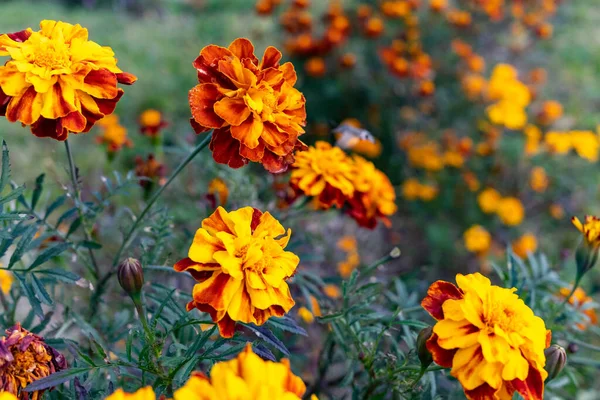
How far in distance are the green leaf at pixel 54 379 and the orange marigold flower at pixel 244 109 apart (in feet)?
1.11

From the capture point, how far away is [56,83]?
2.58ft

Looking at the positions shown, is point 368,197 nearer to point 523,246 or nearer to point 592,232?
point 592,232

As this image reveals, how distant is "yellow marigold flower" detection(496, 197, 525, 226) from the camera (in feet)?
8.71

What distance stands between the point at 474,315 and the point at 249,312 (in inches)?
11.3

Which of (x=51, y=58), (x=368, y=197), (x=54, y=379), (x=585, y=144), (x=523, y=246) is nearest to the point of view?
(x=54, y=379)

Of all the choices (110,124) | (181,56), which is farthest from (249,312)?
(181,56)

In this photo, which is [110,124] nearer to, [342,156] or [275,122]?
[342,156]

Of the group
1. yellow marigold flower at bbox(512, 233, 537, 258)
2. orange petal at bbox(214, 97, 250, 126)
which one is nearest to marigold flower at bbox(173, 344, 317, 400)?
orange petal at bbox(214, 97, 250, 126)

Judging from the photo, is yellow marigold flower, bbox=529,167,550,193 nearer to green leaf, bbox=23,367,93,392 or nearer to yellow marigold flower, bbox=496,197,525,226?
yellow marigold flower, bbox=496,197,525,226

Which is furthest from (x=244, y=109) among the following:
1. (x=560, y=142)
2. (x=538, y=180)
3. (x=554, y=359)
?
(x=538, y=180)

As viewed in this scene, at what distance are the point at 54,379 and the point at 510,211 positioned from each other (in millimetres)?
2394

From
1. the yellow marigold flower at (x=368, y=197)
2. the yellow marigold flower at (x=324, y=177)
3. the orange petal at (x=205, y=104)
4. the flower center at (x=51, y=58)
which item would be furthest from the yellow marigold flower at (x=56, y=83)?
the yellow marigold flower at (x=368, y=197)

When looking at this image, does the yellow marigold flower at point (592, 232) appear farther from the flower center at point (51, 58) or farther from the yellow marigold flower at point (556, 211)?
the yellow marigold flower at point (556, 211)

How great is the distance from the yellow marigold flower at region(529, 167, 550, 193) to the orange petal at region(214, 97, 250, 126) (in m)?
2.31
